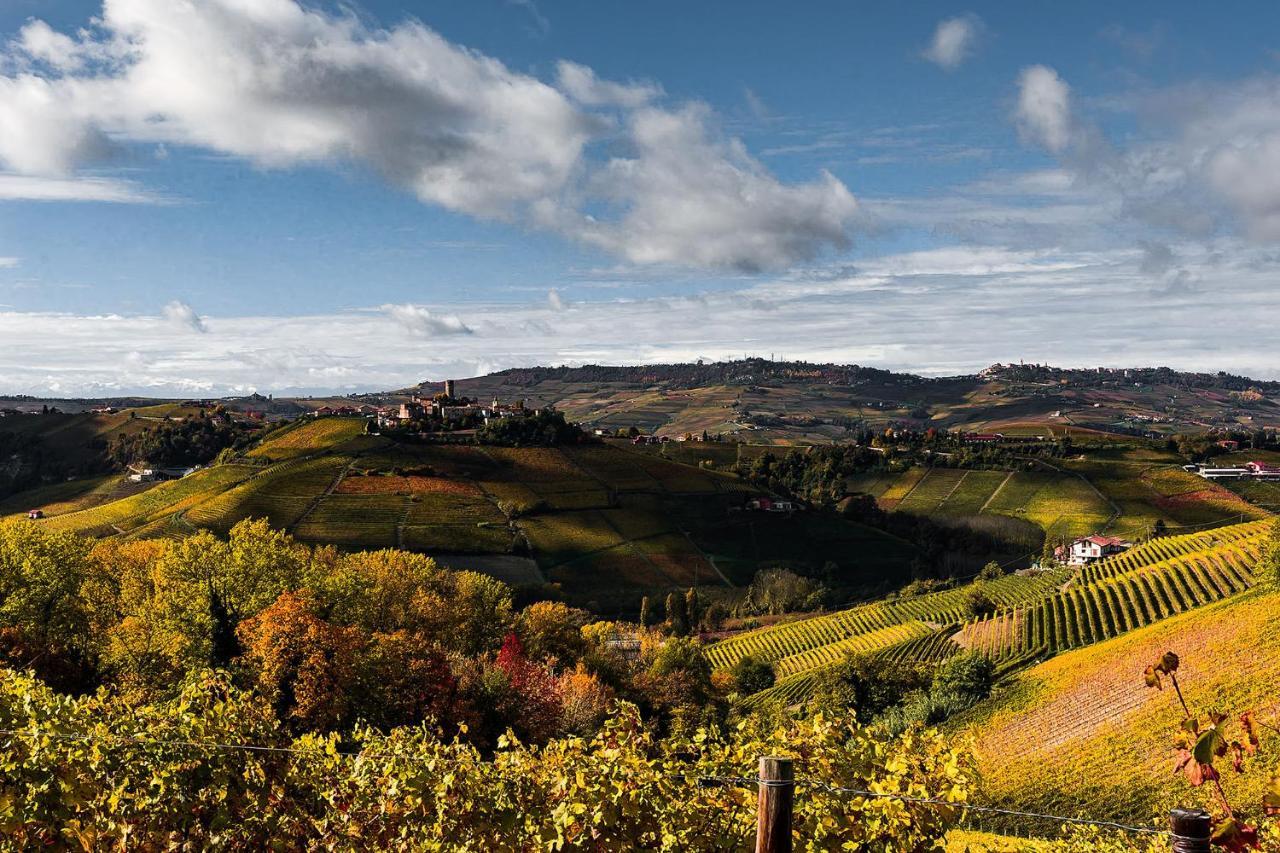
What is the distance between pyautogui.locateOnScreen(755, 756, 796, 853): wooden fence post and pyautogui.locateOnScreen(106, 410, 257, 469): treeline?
608 ft

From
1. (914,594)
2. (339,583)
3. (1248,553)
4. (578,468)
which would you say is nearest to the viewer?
(339,583)

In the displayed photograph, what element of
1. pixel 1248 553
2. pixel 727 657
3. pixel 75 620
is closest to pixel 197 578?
pixel 75 620

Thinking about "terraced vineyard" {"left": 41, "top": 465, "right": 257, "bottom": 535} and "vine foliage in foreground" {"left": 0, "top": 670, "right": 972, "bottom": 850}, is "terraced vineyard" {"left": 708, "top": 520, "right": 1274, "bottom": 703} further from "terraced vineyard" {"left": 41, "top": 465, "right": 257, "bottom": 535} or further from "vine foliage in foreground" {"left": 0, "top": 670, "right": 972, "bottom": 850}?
"terraced vineyard" {"left": 41, "top": 465, "right": 257, "bottom": 535}

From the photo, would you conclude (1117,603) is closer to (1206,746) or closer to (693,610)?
(693,610)

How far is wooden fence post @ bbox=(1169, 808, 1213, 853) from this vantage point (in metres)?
6.38

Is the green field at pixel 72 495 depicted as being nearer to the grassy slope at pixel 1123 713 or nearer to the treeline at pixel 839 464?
the treeline at pixel 839 464

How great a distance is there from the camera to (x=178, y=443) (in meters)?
184

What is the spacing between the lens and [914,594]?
369ft

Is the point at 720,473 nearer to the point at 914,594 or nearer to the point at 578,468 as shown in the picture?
the point at 578,468

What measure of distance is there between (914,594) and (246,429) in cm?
15194

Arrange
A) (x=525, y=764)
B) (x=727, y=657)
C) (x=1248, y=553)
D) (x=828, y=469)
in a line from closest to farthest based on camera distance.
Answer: (x=525, y=764) < (x=1248, y=553) < (x=727, y=657) < (x=828, y=469)

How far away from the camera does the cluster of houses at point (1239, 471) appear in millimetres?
172500

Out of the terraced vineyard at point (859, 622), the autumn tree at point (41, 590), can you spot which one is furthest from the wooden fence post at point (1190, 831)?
the terraced vineyard at point (859, 622)

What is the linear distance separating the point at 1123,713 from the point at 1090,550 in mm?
92524
